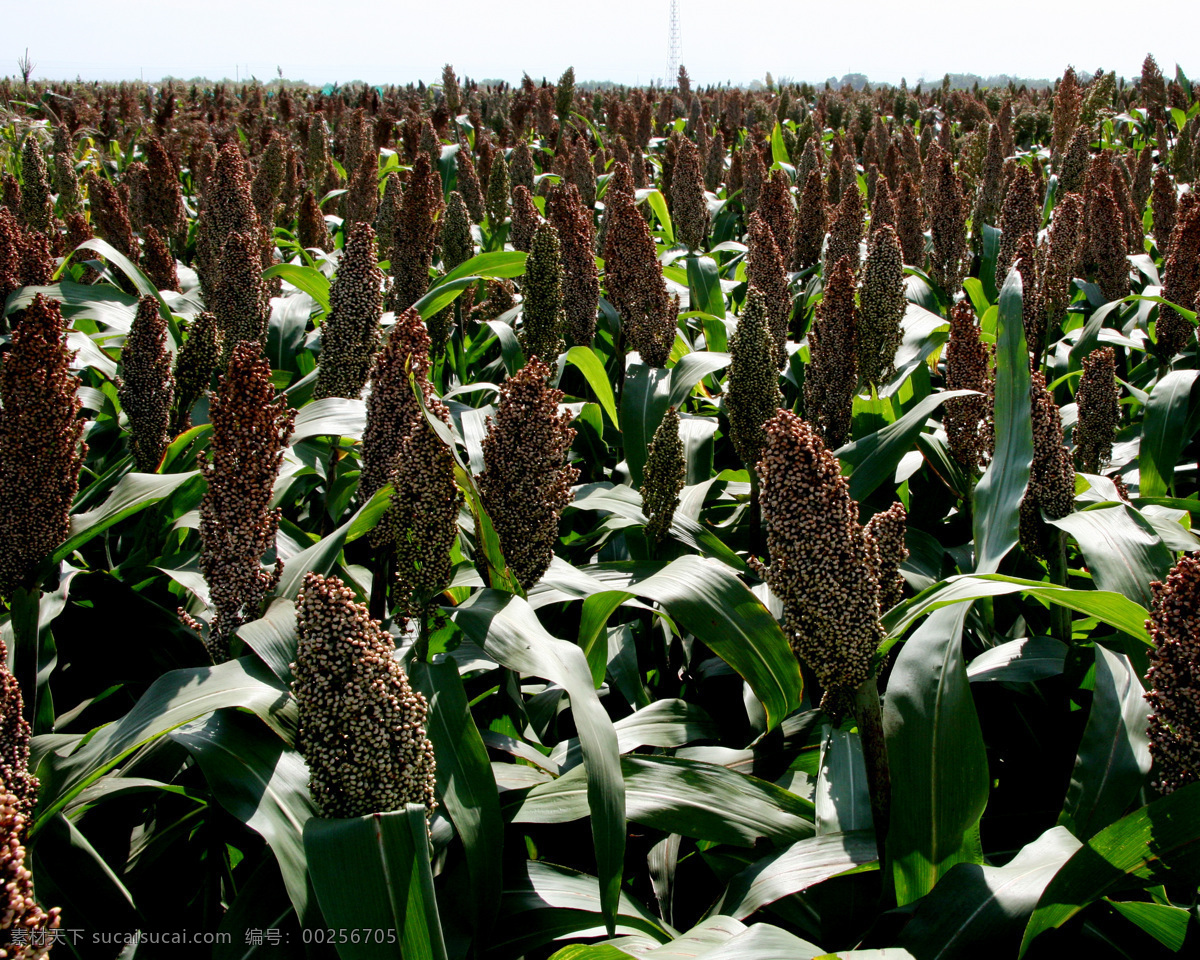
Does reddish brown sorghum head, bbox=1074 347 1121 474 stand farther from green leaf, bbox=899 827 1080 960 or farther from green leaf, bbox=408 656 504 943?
green leaf, bbox=408 656 504 943

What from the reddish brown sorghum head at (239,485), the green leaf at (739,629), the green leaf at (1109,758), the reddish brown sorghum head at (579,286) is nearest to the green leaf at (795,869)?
the green leaf at (739,629)

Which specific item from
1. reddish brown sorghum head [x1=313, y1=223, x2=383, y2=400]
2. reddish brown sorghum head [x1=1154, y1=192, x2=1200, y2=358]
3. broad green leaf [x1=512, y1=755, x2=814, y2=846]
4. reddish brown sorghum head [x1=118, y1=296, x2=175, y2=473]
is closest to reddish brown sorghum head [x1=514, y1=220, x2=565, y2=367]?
reddish brown sorghum head [x1=313, y1=223, x2=383, y2=400]

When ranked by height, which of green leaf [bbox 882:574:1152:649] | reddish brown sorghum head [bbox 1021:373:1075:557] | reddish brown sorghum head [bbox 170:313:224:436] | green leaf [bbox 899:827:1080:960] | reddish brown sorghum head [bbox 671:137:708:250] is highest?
reddish brown sorghum head [bbox 671:137:708:250]

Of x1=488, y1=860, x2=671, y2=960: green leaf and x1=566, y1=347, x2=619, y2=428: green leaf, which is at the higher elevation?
x1=566, y1=347, x2=619, y2=428: green leaf

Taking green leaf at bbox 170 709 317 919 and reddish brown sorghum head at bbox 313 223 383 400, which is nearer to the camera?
green leaf at bbox 170 709 317 919

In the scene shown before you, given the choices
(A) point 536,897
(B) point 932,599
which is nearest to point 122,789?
(A) point 536,897

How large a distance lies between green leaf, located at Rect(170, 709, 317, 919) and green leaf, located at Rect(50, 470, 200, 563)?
25.1 inches

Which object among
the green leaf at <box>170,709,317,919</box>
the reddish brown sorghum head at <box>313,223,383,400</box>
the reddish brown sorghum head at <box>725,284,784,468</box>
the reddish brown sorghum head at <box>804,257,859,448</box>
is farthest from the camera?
the reddish brown sorghum head at <box>804,257,859,448</box>

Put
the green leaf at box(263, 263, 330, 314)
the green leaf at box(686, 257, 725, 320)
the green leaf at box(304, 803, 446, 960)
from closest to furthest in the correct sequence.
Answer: the green leaf at box(304, 803, 446, 960)
the green leaf at box(263, 263, 330, 314)
the green leaf at box(686, 257, 725, 320)

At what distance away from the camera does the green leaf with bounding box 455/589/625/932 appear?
1.38 m

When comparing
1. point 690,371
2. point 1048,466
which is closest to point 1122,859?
point 1048,466

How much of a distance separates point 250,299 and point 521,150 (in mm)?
5044

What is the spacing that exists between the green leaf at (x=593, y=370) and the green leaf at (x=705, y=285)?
139 cm

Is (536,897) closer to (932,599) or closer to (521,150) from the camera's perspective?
(932,599)
